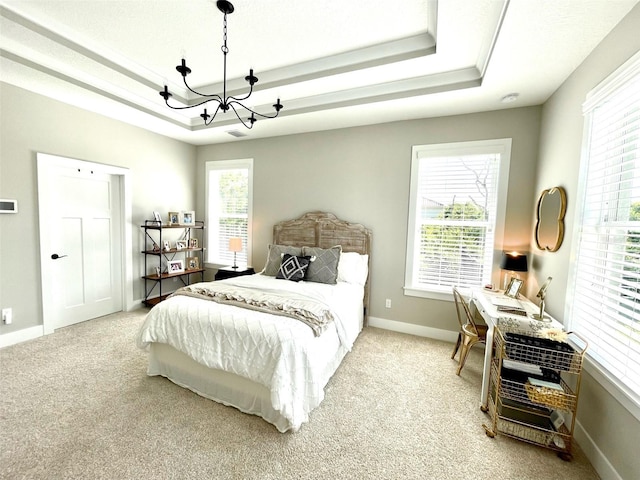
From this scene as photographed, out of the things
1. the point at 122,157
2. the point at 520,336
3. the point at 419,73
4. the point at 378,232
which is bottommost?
the point at 520,336

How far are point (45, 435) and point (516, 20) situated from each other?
4.04 m

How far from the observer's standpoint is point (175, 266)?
14.4 feet

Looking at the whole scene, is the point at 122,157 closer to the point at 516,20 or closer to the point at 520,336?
the point at 516,20

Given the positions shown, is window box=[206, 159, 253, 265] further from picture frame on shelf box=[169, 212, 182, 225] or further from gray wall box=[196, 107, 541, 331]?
picture frame on shelf box=[169, 212, 182, 225]

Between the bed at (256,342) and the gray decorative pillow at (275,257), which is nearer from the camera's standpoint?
the bed at (256,342)

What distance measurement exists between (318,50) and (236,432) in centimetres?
313

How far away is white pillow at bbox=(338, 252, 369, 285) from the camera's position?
3.42m

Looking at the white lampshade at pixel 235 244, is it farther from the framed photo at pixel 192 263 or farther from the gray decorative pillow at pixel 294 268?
the gray decorative pillow at pixel 294 268

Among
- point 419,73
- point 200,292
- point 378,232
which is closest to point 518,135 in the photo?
point 419,73

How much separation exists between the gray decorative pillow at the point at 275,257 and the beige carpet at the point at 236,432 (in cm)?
154

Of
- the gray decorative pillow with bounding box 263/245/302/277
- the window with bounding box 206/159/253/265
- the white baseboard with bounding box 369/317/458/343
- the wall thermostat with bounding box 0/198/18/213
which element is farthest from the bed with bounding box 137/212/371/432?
the wall thermostat with bounding box 0/198/18/213

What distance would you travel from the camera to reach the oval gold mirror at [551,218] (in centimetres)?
227

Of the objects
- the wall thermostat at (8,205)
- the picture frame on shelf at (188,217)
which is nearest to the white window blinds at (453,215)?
the picture frame on shelf at (188,217)

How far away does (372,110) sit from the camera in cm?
316
